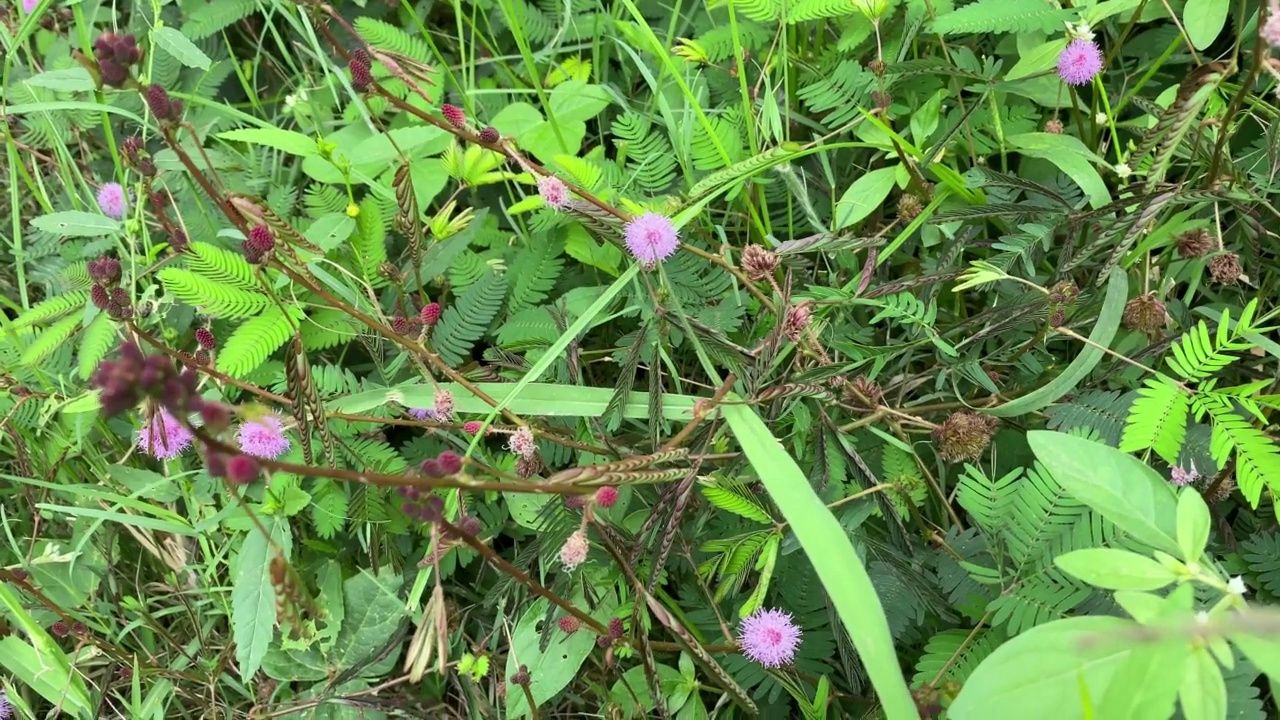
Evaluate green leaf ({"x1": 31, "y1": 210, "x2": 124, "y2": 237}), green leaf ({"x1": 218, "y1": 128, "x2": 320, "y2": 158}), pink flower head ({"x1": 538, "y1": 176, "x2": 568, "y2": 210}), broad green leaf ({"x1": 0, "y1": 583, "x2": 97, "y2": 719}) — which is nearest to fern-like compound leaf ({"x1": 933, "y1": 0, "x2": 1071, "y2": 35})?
pink flower head ({"x1": 538, "y1": 176, "x2": 568, "y2": 210})

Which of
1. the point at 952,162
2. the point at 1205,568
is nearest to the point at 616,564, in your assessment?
the point at 1205,568

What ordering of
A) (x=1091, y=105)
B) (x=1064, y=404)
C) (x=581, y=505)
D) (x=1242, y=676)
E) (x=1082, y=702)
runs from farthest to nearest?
(x=1091, y=105)
(x=1064, y=404)
(x=581, y=505)
(x=1242, y=676)
(x=1082, y=702)

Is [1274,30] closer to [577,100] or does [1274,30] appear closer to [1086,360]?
[1086,360]

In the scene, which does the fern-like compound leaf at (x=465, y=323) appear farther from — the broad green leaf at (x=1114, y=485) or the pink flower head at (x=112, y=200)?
the broad green leaf at (x=1114, y=485)

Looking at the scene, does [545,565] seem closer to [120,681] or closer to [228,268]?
[228,268]

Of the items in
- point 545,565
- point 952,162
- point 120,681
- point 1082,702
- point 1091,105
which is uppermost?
point 1091,105
